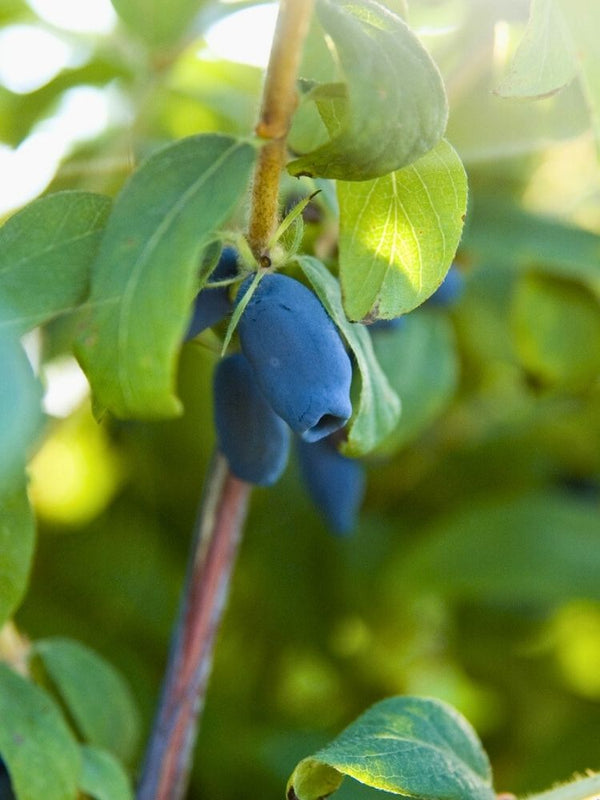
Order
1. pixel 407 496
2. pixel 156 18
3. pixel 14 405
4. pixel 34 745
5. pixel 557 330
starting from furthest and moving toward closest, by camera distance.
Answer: pixel 407 496 < pixel 557 330 < pixel 156 18 < pixel 34 745 < pixel 14 405

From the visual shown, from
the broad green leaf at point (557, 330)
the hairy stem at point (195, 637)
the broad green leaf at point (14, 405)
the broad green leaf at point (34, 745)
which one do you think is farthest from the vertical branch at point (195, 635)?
the broad green leaf at point (557, 330)

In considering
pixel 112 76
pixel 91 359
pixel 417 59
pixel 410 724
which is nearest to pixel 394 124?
pixel 417 59

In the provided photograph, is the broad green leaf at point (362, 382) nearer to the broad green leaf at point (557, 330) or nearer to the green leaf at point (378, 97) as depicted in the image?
the green leaf at point (378, 97)

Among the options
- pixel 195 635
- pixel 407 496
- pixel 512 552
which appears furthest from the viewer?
pixel 407 496

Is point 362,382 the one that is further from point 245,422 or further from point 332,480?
point 332,480

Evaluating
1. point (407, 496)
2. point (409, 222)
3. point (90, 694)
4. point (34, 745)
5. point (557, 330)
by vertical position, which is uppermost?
point (409, 222)

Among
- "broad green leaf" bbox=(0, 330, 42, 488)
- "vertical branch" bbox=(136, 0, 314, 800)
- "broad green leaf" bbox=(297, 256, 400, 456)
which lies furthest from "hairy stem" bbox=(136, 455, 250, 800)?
"broad green leaf" bbox=(0, 330, 42, 488)

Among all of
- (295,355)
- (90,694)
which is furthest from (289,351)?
(90,694)
